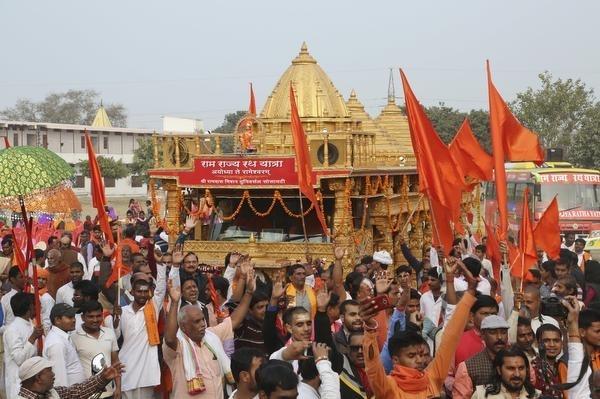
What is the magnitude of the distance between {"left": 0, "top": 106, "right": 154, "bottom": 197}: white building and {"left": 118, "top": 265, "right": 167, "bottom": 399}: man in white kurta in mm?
46562

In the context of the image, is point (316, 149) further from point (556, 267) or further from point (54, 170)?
point (54, 170)

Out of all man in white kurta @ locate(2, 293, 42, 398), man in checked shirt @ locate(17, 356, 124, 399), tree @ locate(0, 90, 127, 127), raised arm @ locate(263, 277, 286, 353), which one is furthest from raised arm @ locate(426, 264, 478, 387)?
tree @ locate(0, 90, 127, 127)

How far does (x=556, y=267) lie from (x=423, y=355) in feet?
18.3

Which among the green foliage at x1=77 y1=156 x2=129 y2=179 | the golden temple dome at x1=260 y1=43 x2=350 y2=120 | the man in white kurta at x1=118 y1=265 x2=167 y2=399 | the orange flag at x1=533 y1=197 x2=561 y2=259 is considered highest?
the golden temple dome at x1=260 y1=43 x2=350 y2=120

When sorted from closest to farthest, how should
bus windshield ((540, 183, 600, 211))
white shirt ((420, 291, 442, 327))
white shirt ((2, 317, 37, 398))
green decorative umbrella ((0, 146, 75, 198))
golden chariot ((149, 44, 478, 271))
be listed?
white shirt ((2, 317, 37, 398)) → white shirt ((420, 291, 442, 327)) → green decorative umbrella ((0, 146, 75, 198)) → golden chariot ((149, 44, 478, 271)) → bus windshield ((540, 183, 600, 211))

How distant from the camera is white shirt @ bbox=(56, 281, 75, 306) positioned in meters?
10.2

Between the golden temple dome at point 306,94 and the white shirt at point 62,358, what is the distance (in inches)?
633

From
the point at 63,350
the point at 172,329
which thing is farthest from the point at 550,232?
the point at 63,350

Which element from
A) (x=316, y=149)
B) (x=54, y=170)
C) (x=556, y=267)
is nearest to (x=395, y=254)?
(x=316, y=149)

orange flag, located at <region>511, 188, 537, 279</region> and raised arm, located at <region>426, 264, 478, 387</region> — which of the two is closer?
raised arm, located at <region>426, 264, 478, 387</region>

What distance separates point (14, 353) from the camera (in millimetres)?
7906

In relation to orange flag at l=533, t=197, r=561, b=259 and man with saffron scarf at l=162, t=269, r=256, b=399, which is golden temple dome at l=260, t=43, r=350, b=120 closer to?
orange flag at l=533, t=197, r=561, b=259

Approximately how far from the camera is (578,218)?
2495 centimetres

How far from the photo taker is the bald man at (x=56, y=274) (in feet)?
36.7
